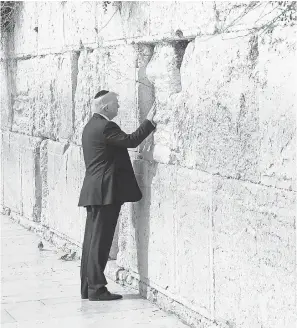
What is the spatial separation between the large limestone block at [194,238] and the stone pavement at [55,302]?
0.30m

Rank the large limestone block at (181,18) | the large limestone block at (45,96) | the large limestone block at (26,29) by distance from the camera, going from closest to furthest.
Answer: the large limestone block at (181,18) < the large limestone block at (45,96) < the large limestone block at (26,29)

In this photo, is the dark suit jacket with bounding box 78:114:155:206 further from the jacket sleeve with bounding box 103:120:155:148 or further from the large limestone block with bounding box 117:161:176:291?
the large limestone block with bounding box 117:161:176:291

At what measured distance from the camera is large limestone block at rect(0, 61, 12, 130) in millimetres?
13133

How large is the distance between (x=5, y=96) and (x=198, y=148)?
696 centimetres

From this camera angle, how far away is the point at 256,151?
6.04 m

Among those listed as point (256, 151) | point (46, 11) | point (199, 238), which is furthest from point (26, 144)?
point (256, 151)

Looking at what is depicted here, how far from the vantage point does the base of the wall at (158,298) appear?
6934 mm

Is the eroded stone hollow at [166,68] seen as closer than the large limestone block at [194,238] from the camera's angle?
No

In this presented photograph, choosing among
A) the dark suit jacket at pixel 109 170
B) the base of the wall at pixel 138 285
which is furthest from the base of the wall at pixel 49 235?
the dark suit jacket at pixel 109 170

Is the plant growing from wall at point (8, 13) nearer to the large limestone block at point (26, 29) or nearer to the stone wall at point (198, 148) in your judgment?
the large limestone block at point (26, 29)

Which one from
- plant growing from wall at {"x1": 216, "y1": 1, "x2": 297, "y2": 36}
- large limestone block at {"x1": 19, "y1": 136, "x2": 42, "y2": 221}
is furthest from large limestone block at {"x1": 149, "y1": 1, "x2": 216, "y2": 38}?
large limestone block at {"x1": 19, "y1": 136, "x2": 42, "y2": 221}

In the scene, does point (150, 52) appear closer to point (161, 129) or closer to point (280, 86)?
point (161, 129)

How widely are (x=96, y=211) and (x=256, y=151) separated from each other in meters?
2.33

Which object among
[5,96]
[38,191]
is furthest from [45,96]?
[5,96]
